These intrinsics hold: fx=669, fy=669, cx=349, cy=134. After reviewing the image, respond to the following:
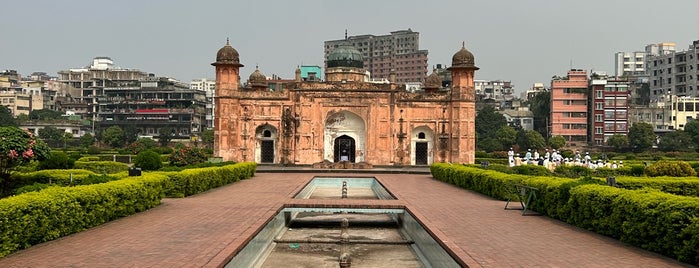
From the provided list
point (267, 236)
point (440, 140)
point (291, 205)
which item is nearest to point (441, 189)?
point (291, 205)

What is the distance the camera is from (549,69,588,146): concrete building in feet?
225

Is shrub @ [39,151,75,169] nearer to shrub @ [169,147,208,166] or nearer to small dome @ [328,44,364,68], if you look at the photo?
shrub @ [169,147,208,166]

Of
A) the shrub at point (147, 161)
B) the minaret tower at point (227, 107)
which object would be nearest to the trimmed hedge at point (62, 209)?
the shrub at point (147, 161)

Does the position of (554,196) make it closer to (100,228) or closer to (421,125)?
(100,228)

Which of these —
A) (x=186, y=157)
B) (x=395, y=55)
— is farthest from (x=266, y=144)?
(x=395, y=55)

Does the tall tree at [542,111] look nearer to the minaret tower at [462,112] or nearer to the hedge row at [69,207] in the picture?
the minaret tower at [462,112]

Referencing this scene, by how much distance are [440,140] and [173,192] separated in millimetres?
24029

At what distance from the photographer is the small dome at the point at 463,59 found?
125 ft

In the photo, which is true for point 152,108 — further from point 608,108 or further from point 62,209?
point 62,209

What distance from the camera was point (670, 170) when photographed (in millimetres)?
22828

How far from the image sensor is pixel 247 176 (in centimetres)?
2722

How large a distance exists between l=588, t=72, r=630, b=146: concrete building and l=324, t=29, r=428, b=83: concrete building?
5527cm

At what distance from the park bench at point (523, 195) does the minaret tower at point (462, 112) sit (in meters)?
22.0

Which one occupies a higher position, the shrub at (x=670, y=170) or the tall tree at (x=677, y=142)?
the tall tree at (x=677, y=142)
